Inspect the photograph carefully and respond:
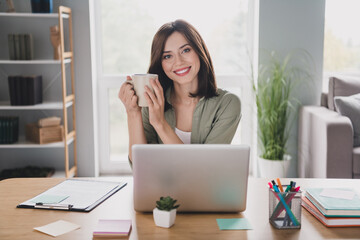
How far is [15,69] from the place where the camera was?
3512mm

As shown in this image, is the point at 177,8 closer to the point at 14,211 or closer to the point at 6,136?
the point at 6,136

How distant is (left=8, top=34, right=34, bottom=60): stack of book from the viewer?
3.22m

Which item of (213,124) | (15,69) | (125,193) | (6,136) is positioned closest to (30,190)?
(125,193)

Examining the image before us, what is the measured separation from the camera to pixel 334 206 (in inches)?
46.7

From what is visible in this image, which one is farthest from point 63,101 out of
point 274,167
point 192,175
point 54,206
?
point 192,175

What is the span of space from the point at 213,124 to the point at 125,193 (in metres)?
0.61

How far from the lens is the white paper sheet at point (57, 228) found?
112 cm

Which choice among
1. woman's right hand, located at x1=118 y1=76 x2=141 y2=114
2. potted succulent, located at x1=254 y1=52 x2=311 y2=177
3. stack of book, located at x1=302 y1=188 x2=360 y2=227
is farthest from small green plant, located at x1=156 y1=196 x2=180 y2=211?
potted succulent, located at x1=254 y1=52 x2=311 y2=177

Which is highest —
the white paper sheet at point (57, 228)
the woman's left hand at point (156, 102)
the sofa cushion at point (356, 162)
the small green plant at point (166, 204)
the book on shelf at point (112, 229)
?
the woman's left hand at point (156, 102)

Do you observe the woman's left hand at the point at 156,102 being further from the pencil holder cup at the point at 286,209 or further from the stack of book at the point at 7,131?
the stack of book at the point at 7,131

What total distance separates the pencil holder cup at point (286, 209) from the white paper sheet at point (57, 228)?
1.74 ft

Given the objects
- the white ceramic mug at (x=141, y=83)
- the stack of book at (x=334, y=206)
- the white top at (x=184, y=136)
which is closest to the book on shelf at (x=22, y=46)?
the white top at (x=184, y=136)

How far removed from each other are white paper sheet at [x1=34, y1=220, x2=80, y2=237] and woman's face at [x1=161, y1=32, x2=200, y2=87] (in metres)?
0.89

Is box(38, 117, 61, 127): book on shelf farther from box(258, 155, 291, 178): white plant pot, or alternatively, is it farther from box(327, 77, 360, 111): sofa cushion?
box(327, 77, 360, 111): sofa cushion
